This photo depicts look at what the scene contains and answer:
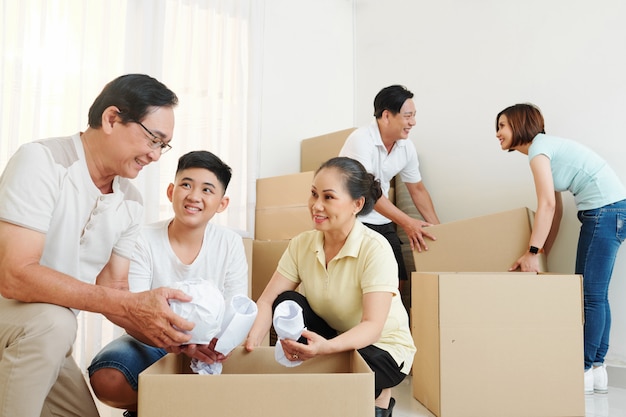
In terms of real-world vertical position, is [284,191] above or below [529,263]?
above

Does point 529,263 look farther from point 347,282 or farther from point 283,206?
point 283,206

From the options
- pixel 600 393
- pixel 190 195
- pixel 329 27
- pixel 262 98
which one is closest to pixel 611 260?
pixel 600 393

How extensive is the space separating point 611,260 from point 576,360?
1.83 feet

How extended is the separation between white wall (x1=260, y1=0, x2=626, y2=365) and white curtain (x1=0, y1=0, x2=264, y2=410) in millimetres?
276

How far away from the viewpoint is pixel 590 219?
7.28 ft

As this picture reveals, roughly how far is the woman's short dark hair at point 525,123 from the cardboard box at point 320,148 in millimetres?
875

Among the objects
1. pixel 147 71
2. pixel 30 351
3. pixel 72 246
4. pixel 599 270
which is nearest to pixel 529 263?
pixel 599 270

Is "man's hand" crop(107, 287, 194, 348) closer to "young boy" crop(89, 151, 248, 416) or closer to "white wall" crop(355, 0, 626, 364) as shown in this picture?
"young boy" crop(89, 151, 248, 416)

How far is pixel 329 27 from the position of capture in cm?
361

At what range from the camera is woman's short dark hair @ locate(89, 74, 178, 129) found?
124cm

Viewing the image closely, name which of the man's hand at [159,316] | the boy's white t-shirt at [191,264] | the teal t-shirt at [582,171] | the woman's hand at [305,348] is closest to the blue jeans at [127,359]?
the boy's white t-shirt at [191,264]

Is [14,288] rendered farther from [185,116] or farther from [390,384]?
[185,116]

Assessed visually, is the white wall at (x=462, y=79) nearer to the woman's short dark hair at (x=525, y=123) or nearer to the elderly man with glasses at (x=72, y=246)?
the woman's short dark hair at (x=525, y=123)

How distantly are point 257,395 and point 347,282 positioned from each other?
590mm
